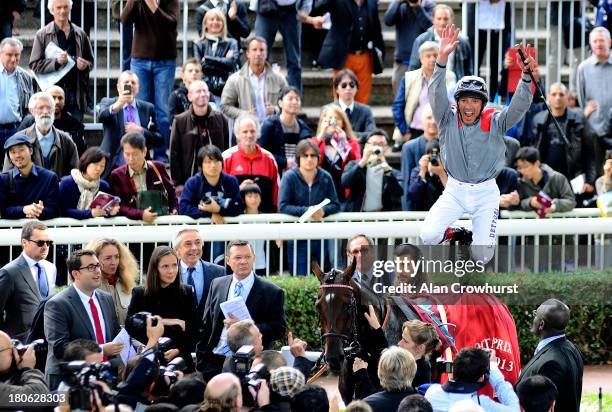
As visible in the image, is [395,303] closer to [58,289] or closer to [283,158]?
[58,289]

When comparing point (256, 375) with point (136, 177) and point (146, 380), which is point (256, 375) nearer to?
point (146, 380)

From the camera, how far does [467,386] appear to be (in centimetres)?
1026

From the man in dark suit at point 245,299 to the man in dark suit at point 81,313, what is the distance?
27.1 inches

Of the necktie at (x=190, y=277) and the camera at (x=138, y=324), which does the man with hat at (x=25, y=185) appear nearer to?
the necktie at (x=190, y=277)

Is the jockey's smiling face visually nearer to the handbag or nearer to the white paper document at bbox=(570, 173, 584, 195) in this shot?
Answer: the handbag

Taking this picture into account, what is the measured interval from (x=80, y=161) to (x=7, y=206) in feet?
2.67

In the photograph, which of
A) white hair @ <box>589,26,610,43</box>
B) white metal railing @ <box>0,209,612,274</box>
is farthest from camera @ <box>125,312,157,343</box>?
white hair @ <box>589,26,610,43</box>

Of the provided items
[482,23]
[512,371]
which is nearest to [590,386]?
[512,371]

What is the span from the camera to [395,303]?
11453mm

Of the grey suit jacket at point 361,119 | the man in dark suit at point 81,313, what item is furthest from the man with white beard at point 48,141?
the man in dark suit at point 81,313

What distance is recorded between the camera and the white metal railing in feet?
44.4

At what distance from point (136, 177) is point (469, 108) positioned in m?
3.91

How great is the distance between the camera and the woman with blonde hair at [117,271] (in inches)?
482

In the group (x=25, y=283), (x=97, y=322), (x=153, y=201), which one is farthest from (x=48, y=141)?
(x=97, y=322)
